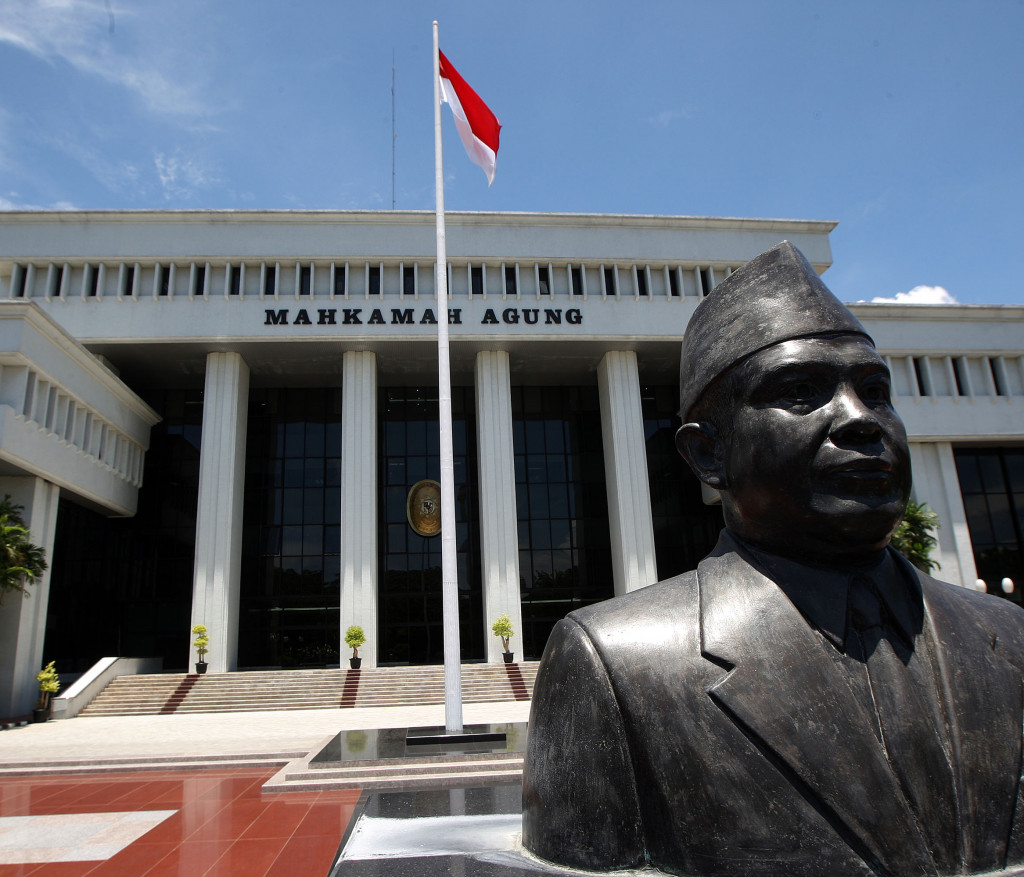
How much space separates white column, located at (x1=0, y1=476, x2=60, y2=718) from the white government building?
3.67 m

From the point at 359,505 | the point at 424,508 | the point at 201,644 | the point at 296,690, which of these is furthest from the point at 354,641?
the point at 424,508

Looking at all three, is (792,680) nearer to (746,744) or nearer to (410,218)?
(746,744)

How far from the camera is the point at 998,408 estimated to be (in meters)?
31.6

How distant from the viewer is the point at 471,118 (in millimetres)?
15680

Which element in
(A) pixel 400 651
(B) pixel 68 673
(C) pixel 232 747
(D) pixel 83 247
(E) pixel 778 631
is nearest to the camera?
(E) pixel 778 631

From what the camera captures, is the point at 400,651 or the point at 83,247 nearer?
the point at 83,247

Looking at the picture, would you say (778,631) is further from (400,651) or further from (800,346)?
(400,651)

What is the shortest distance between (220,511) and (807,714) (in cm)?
2885

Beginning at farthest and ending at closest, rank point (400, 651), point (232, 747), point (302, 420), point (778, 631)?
point (302, 420) → point (400, 651) → point (232, 747) → point (778, 631)

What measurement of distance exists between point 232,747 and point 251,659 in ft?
62.1

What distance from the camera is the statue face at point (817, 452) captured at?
2.12 meters

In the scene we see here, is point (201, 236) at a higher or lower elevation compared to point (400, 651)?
higher

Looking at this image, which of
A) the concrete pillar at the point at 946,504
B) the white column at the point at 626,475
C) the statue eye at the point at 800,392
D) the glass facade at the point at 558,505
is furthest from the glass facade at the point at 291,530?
the statue eye at the point at 800,392

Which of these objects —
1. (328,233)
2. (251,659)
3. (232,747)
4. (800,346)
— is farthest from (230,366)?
(800,346)
